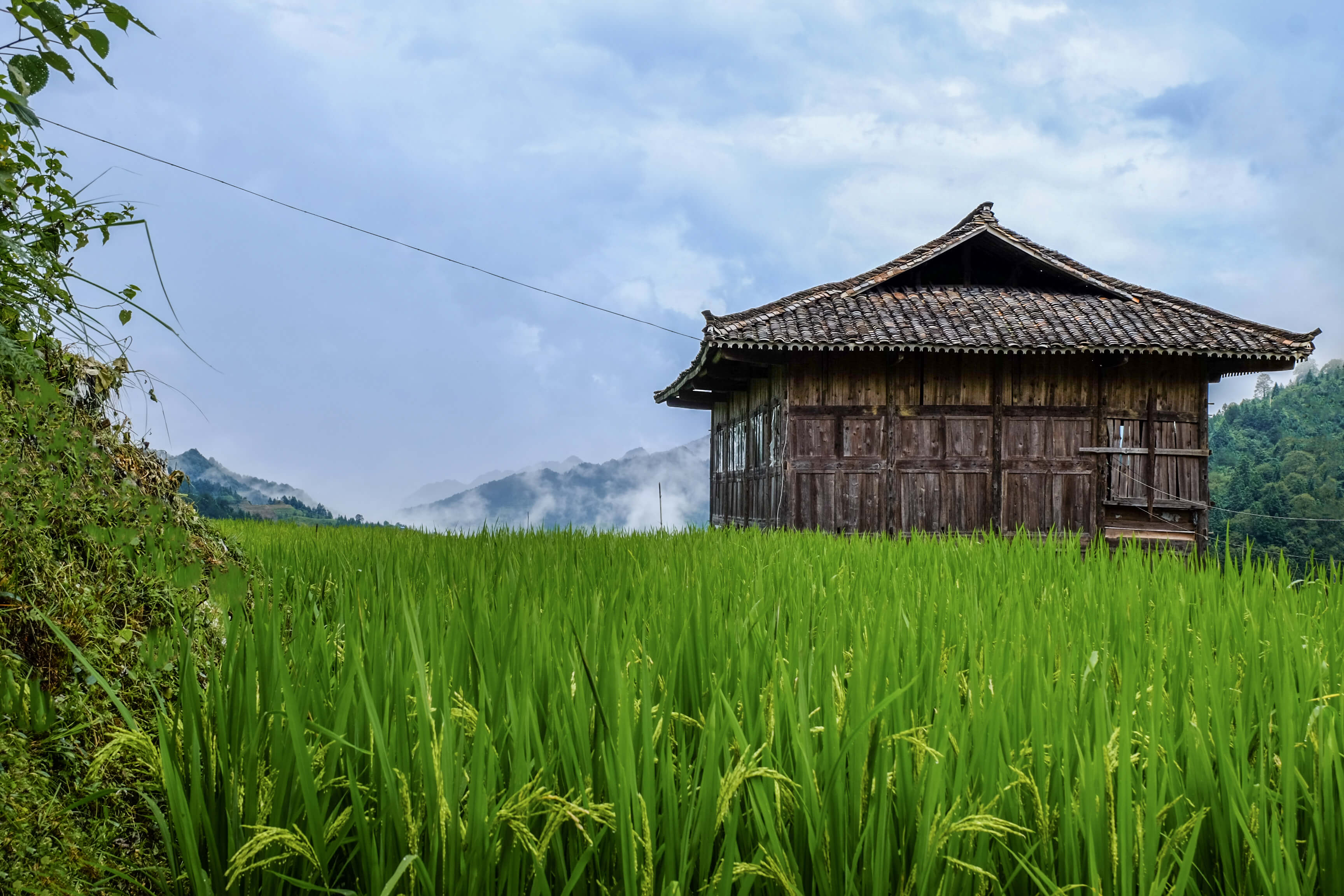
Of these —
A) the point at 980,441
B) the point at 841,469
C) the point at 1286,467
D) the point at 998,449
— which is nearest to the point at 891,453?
the point at 841,469

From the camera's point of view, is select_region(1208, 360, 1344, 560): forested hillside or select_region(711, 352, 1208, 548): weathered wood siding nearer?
select_region(711, 352, 1208, 548): weathered wood siding

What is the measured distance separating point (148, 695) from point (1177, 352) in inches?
551

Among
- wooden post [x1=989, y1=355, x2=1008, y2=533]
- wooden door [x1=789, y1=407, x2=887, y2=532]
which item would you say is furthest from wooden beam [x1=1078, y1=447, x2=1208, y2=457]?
wooden door [x1=789, y1=407, x2=887, y2=532]

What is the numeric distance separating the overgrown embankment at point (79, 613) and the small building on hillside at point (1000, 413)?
10.5m

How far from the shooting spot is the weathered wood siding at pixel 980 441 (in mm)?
13352

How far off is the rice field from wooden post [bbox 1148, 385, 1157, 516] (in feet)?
42.2

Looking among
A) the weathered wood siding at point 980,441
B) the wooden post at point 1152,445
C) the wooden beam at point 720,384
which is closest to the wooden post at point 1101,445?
the weathered wood siding at point 980,441

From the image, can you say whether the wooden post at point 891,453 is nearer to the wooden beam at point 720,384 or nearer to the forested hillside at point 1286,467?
the wooden beam at point 720,384

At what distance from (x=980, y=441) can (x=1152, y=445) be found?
9.36ft

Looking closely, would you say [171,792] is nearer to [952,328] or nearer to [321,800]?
[321,800]

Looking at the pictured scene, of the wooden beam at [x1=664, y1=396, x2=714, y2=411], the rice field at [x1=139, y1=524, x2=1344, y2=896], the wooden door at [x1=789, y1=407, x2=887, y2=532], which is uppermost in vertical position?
the wooden beam at [x1=664, y1=396, x2=714, y2=411]

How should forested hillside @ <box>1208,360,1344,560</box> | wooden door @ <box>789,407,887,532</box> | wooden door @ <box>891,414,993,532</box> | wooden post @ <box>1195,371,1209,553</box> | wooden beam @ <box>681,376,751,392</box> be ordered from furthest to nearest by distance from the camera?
1. forested hillside @ <box>1208,360,1344,560</box>
2. wooden beam @ <box>681,376,751,392</box>
3. wooden post @ <box>1195,371,1209,553</box>
4. wooden door @ <box>891,414,993,532</box>
5. wooden door @ <box>789,407,887,532</box>

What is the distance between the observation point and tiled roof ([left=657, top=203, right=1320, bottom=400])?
12469mm

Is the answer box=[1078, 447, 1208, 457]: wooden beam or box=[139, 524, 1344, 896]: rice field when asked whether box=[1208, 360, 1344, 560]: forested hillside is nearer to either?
box=[1078, 447, 1208, 457]: wooden beam
